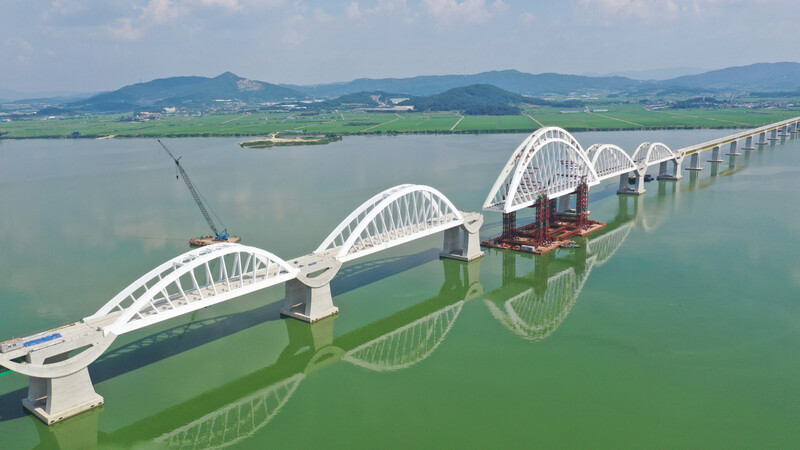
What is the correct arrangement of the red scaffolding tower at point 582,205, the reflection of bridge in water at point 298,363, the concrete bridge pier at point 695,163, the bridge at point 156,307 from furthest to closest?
the concrete bridge pier at point 695,163, the red scaffolding tower at point 582,205, the reflection of bridge in water at point 298,363, the bridge at point 156,307

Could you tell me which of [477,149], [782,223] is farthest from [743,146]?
[782,223]

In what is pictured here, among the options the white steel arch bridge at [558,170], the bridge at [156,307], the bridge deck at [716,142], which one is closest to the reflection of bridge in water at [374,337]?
the bridge at [156,307]

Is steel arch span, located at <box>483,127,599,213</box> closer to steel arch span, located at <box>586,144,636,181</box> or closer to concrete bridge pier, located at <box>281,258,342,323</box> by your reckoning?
steel arch span, located at <box>586,144,636,181</box>

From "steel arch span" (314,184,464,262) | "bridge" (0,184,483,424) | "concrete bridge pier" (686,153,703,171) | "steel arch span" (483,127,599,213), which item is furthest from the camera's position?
"concrete bridge pier" (686,153,703,171)

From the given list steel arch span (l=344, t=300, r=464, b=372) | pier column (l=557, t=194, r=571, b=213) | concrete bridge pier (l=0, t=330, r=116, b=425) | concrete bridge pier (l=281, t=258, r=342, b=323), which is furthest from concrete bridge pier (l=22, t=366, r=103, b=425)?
pier column (l=557, t=194, r=571, b=213)

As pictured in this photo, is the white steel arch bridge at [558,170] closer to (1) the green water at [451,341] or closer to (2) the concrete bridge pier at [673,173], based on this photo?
(2) the concrete bridge pier at [673,173]

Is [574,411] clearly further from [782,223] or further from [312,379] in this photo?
[782,223]
